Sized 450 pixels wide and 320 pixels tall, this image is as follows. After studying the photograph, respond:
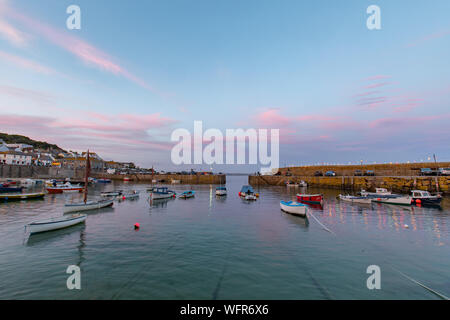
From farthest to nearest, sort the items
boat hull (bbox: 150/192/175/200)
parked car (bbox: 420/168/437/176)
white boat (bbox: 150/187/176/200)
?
parked car (bbox: 420/168/437/176), white boat (bbox: 150/187/176/200), boat hull (bbox: 150/192/175/200)

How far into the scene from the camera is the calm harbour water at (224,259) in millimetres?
11750

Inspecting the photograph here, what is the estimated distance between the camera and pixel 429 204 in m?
43.2

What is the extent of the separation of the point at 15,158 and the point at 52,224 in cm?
13724

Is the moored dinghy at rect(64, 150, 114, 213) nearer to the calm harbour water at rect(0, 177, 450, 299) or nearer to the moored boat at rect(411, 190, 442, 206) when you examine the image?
the calm harbour water at rect(0, 177, 450, 299)

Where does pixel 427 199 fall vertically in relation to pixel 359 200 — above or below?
above

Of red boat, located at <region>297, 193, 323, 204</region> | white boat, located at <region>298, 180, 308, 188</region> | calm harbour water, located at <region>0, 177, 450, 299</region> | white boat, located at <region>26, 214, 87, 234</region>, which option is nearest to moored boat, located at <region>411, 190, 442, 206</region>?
calm harbour water, located at <region>0, 177, 450, 299</region>

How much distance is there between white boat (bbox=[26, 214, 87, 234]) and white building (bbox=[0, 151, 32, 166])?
13275 centimetres

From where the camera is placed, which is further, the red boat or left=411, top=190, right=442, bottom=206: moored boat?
the red boat

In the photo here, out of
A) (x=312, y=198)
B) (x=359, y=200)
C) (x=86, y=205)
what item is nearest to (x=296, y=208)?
(x=312, y=198)

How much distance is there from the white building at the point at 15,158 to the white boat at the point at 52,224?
133 metres

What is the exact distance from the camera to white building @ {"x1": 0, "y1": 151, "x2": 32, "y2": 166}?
109062 mm

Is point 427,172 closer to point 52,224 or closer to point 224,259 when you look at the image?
point 224,259

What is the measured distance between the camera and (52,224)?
22.5 m
